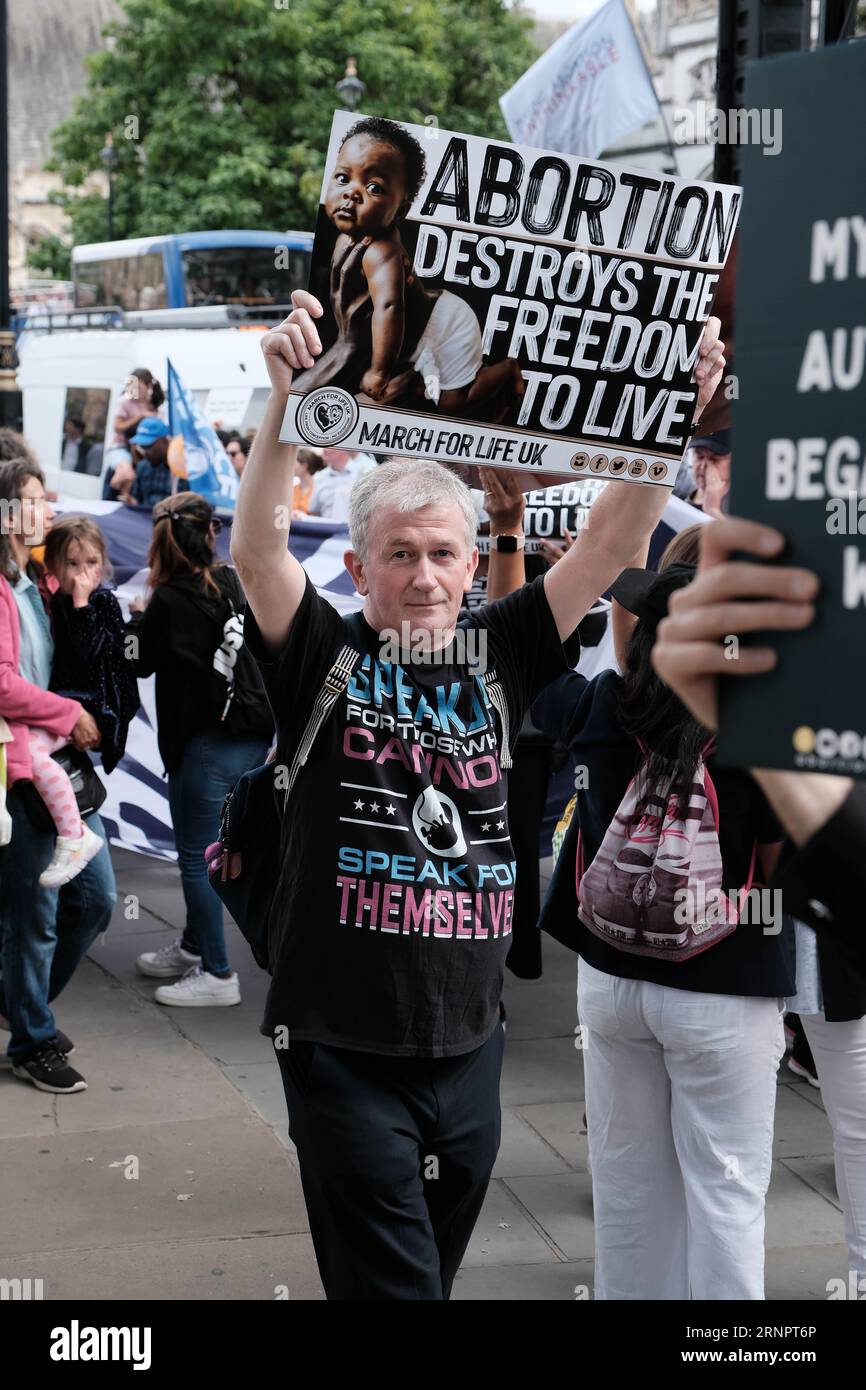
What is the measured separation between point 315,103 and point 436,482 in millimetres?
33210

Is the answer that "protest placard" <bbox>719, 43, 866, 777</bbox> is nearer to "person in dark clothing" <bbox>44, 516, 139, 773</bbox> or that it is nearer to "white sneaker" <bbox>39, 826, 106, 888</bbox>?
"white sneaker" <bbox>39, 826, 106, 888</bbox>

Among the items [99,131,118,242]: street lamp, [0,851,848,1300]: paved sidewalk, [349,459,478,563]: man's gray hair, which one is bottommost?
[0,851,848,1300]: paved sidewalk

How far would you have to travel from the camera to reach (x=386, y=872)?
9.56 feet

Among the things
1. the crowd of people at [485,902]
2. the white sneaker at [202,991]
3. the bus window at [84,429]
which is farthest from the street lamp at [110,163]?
the crowd of people at [485,902]

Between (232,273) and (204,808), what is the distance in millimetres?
22621

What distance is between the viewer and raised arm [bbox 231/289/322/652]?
279 centimetres

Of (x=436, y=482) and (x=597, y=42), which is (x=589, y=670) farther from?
(x=597, y=42)

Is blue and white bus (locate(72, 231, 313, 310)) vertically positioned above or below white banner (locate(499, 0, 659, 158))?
above

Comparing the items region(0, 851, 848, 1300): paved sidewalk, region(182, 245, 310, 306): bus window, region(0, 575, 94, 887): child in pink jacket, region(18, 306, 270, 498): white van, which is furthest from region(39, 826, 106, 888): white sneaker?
region(182, 245, 310, 306): bus window

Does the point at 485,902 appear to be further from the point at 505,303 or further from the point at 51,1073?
the point at 51,1073

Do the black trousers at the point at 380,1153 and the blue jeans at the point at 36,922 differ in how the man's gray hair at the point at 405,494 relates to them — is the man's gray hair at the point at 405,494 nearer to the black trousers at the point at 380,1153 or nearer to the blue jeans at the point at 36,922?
the black trousers at the point at 380,1153

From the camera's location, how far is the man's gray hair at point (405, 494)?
9.95 feet

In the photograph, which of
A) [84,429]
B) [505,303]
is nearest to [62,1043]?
[505,303]

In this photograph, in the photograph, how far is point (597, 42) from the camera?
10.1 metres
